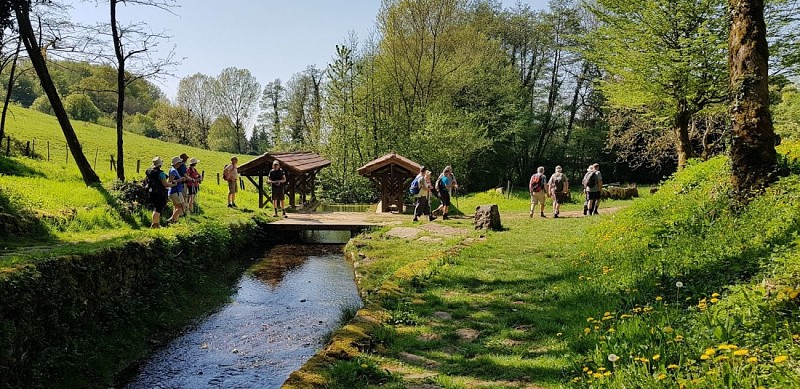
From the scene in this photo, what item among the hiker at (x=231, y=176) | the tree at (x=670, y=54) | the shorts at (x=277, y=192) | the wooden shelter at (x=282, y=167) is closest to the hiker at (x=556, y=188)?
the tree at (x=670, y=54)

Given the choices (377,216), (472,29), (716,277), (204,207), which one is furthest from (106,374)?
(472,29)

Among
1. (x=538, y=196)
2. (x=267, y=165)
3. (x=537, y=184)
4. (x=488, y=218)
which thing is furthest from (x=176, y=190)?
(x=538, y=196)

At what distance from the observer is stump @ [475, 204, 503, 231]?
13297mm

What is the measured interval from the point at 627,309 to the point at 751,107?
3.72 m

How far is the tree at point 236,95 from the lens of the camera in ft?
180

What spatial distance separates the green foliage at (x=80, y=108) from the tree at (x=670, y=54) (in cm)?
5319

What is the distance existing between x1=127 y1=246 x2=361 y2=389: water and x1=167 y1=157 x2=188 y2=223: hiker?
2.37 meters

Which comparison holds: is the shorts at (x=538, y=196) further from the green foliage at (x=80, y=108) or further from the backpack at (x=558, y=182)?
the green foliage at (x=80, y=108)

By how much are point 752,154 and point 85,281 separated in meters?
9.33

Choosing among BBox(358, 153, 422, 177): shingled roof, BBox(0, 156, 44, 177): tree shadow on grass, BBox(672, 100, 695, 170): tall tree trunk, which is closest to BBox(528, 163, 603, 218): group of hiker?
BBox(672, 100, 695, 170): tall tree trunk

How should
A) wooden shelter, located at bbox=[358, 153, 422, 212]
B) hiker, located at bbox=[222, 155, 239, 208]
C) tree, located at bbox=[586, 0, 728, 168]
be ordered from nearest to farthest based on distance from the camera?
tree, located at bbox=[586, 0, 728, 168], hiker, located at bbox=[222, 155, 239, 208], wooden shelter, located at bbox=[358, 153, 422, 212]

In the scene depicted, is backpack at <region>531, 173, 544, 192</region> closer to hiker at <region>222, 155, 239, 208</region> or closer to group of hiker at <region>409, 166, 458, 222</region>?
group of hiker at <region>409, 166, 458, 222</region>

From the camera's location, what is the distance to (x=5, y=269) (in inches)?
231

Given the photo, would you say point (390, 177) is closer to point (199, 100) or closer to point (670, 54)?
point (670, 54)
